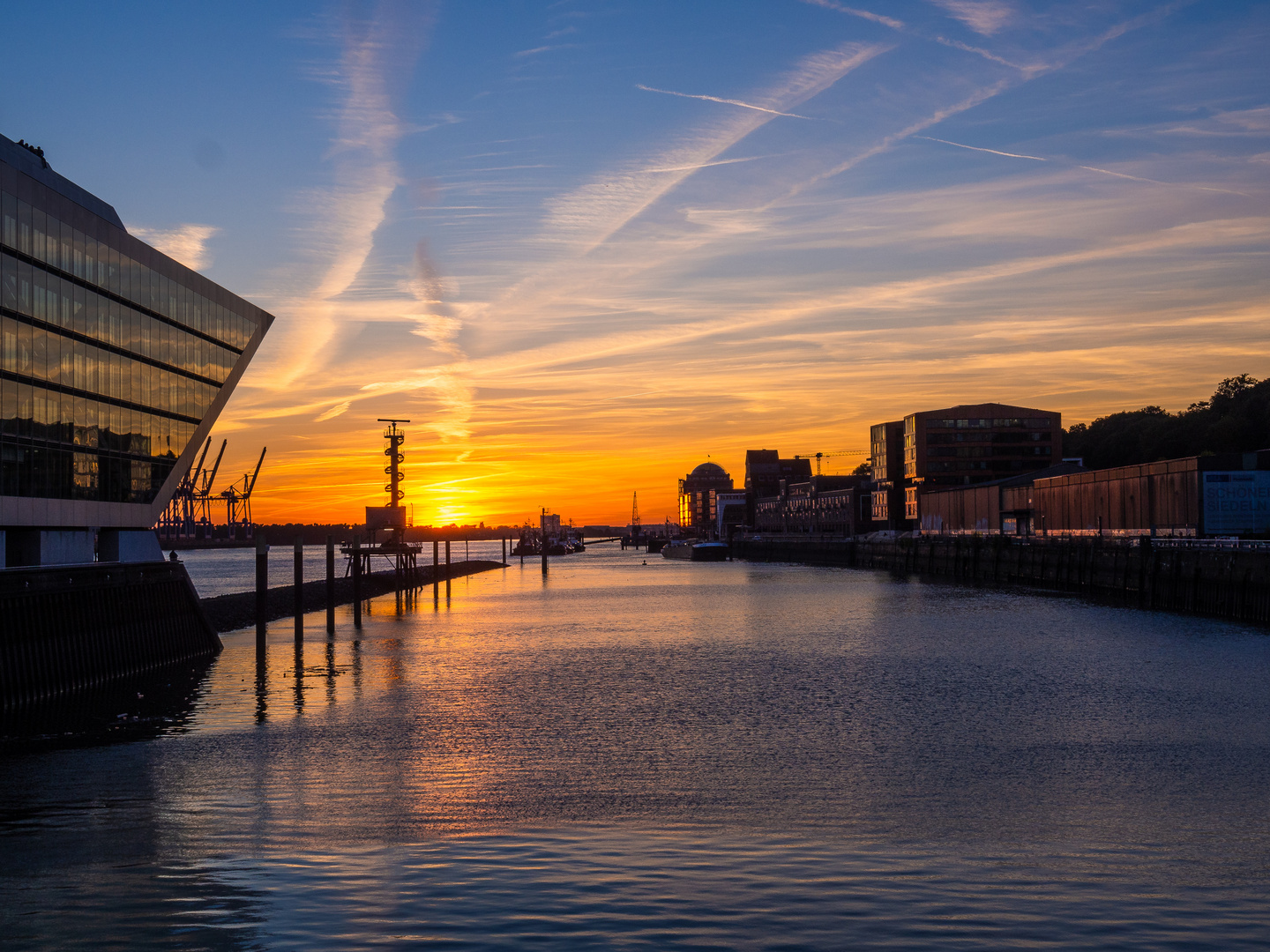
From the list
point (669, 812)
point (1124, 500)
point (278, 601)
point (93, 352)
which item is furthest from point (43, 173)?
point (1124, 500)

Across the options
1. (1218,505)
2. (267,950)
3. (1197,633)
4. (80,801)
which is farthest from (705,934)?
(1218,505)

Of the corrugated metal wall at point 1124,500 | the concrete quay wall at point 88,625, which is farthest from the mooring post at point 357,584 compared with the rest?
the corrugated metal wall at point 1124,500

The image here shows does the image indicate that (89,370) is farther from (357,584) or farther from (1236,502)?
(1236,502)

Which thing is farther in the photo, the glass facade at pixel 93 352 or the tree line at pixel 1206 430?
the tree line at pixel 1206 430

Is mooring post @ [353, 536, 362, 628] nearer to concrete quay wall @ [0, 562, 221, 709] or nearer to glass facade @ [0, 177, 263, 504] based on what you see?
glass facade @ [0, 177, 263, 504]

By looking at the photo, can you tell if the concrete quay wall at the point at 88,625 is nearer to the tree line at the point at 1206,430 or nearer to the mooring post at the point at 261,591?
the mooring post at the point at 261,591

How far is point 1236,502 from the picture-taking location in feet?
278

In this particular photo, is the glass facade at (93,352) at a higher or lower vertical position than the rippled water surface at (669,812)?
higher

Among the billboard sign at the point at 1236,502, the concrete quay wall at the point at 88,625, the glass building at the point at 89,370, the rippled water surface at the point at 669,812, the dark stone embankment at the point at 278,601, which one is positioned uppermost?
the glass building at the point at 89,370

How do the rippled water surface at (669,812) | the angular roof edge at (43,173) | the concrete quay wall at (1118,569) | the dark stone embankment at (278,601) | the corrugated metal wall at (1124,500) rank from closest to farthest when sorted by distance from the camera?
the rippled water surface at (669,812) → the angular roof edge at (43,173) → the concrete quay wall at (1118,569) → the dark stone embankment at (278,601) → the corrugated metal wall at (1124,500)

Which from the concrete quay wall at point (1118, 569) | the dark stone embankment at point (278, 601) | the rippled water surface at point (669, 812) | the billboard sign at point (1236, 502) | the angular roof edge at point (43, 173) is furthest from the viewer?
the billboard sign at point (1236, 502)

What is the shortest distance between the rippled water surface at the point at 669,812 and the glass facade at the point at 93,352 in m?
9.39

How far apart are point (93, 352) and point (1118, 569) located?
2555 inches

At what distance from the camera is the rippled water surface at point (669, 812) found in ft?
43.8
